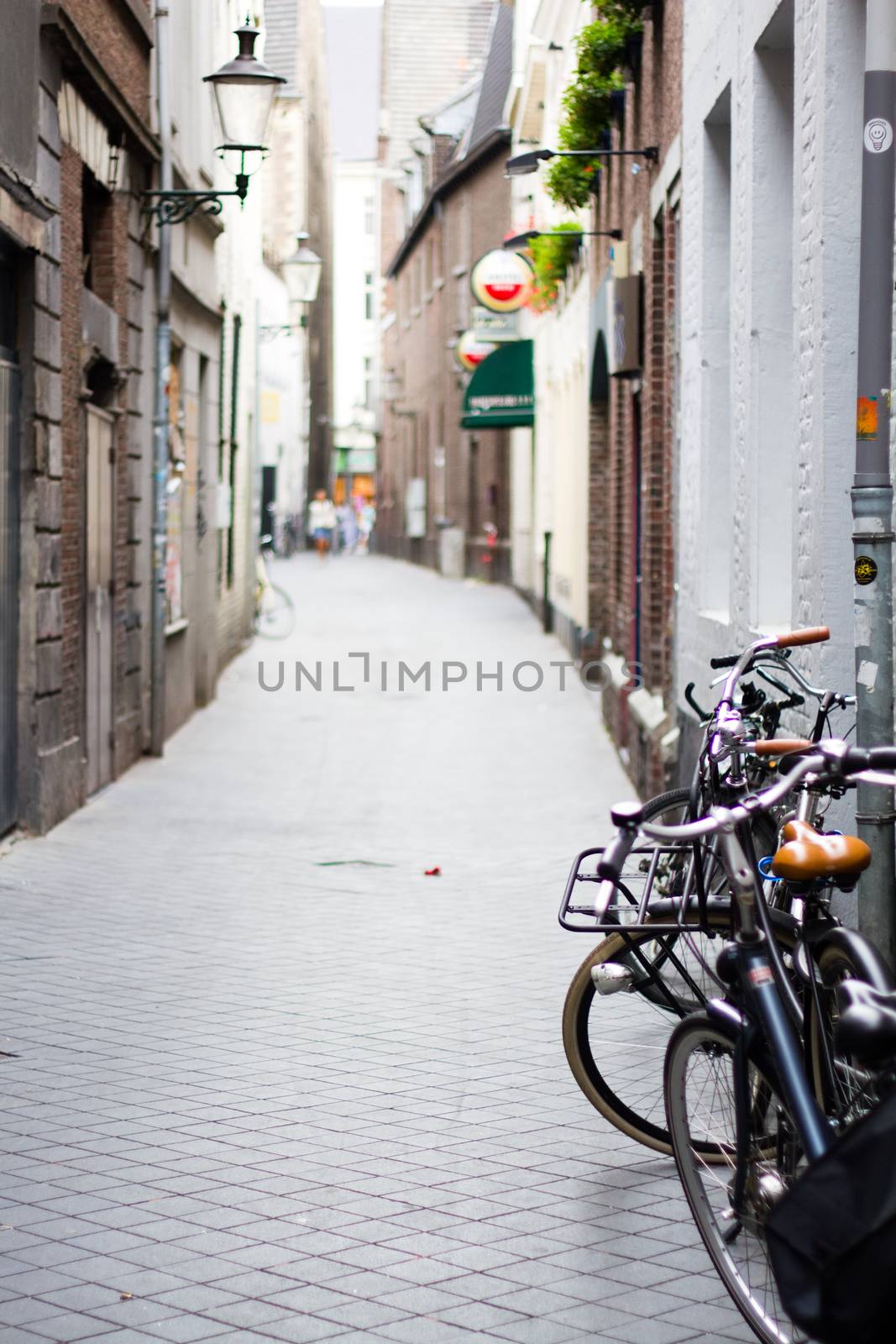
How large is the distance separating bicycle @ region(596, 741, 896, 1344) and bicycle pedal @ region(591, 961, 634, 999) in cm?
61

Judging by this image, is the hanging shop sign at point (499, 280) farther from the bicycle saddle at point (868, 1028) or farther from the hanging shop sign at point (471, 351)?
the bicycle saddle at point (868, 1028)

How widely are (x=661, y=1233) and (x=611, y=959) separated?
2.19ft

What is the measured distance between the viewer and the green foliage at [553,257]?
20328mm

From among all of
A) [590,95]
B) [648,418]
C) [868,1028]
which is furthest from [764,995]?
[590,95]

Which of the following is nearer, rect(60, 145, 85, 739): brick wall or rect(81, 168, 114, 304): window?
rect(60, 145, 85, 739): brick wall

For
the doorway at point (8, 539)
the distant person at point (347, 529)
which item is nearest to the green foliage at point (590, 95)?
the doorway at point (8, 539)

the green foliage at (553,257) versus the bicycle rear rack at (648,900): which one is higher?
the green foliage at (553,257)

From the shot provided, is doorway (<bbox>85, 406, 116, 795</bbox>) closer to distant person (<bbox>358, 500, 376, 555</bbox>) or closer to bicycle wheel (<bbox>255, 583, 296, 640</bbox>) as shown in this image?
bicycle wheel (<bbox>255, 583, 296, 640</bbox>)

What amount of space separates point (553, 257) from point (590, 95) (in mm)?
6211

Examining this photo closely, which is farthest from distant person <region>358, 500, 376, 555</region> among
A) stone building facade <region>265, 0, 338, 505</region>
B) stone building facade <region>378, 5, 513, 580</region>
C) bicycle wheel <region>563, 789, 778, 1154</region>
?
bicycle wheel <region>563, 789, 778, 1154</region>

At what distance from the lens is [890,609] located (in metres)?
5.34

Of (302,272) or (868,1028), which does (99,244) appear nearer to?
(868,1028)

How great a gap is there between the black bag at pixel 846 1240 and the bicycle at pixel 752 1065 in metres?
0.29

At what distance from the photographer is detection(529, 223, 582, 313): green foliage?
20.3 metres
